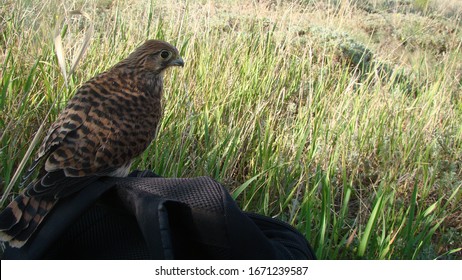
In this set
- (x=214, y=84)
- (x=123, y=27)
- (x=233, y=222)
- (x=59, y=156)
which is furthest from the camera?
(x=123, y=27)

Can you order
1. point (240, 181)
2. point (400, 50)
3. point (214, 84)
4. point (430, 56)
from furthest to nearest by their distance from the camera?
1. point (400, 50)
2. point (430, 56)
3. point (214, 84)
4. point (240, 181)

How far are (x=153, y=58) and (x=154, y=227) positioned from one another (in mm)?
1617

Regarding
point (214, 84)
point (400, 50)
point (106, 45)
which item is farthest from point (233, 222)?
point (400, 50)

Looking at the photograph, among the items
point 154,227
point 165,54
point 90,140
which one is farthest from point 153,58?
point 154,227

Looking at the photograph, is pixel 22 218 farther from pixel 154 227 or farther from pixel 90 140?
pixel 90 140

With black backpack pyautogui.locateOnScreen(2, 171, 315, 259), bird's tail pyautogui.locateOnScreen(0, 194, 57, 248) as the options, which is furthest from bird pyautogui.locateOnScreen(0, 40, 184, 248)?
black backpack pyautogui.locateOnScreen(2, 171, 315, 259)

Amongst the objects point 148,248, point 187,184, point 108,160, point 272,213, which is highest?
point 187,184

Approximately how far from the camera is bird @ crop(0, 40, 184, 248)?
146cm

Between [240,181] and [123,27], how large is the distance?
1577 mm

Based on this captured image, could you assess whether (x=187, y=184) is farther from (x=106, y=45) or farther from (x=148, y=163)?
(x=106, y=45)

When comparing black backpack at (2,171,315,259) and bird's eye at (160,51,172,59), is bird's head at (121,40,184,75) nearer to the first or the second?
bird's eye at (160,51,172,59)

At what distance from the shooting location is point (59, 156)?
1.82 meters

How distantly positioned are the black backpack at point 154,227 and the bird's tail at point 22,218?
0.09 feet

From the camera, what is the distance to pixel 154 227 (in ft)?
3.52
